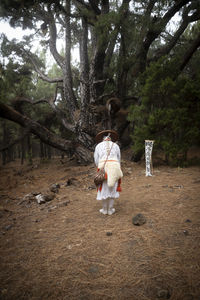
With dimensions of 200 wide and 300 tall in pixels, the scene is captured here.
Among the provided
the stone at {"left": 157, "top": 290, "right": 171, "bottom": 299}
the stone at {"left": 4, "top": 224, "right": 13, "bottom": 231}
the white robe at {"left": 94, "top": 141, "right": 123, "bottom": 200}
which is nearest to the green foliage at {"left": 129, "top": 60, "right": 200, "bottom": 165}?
the white robe at {"left": 94, "top": 141, "right": 123, "bottom": 200}

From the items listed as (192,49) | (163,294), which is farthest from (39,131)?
(163,294)

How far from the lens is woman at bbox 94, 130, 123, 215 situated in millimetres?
4118

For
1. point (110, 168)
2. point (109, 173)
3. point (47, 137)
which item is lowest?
point (109, 173)

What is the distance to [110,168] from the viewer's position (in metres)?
4.16

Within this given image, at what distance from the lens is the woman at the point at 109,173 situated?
412 centimetres

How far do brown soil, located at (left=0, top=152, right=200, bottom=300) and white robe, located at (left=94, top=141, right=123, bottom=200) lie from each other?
0.53m

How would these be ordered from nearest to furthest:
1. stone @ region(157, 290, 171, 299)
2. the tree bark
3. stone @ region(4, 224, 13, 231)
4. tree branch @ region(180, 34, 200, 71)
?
stone @ region(157, 290, 171, 299)
stone @ region(4, 224, 13, 231)
tree branch @ region(180, 34, 200, 71)
the tree bark

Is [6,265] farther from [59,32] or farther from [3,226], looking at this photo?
[59,32]

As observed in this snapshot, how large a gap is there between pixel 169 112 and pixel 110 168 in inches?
221

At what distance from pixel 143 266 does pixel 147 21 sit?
960cm

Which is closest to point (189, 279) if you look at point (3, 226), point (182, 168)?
point (3, 226)

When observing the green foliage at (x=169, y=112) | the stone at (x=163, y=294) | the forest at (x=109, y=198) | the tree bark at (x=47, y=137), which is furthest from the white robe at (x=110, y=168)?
the tree bark at (x=47, y=137)

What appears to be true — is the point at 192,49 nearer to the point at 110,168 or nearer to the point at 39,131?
the point at 110,168

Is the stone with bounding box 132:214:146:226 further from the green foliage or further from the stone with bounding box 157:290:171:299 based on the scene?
the green foliage
